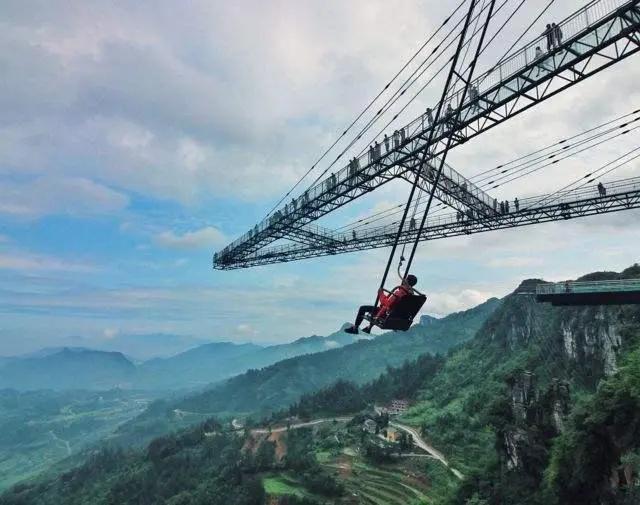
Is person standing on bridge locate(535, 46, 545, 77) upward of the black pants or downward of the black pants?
upward

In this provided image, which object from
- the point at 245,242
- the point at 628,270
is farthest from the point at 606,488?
the point at 628,270

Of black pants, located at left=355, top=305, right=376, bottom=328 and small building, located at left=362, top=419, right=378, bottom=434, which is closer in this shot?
black pants, located at left=355, top=305, right=376, bottom=328


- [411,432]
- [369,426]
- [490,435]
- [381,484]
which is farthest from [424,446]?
[381,484]

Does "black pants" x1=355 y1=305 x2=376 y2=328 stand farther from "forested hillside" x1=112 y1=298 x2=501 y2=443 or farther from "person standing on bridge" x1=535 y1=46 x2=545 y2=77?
"forested hillside" x1=112 y1=298 x2=501 y2=443

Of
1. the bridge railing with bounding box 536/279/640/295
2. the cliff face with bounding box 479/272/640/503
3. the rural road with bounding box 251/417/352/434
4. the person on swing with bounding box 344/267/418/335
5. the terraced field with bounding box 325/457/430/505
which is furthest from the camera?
the rural road with bounding box 251/417/352/434

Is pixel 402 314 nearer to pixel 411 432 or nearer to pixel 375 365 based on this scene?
pixel 411 432

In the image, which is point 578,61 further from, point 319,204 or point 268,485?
point 268,485

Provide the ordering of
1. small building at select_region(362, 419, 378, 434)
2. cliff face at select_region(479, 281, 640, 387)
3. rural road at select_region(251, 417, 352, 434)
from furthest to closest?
rural road at select_region(251, 417, 352, 434) < small building at select_region(362, 419, 378, 434) < cliff face at select_region(479, 281, 640, 387)

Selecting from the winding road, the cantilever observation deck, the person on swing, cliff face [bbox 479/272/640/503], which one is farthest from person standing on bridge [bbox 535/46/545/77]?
the winding road
